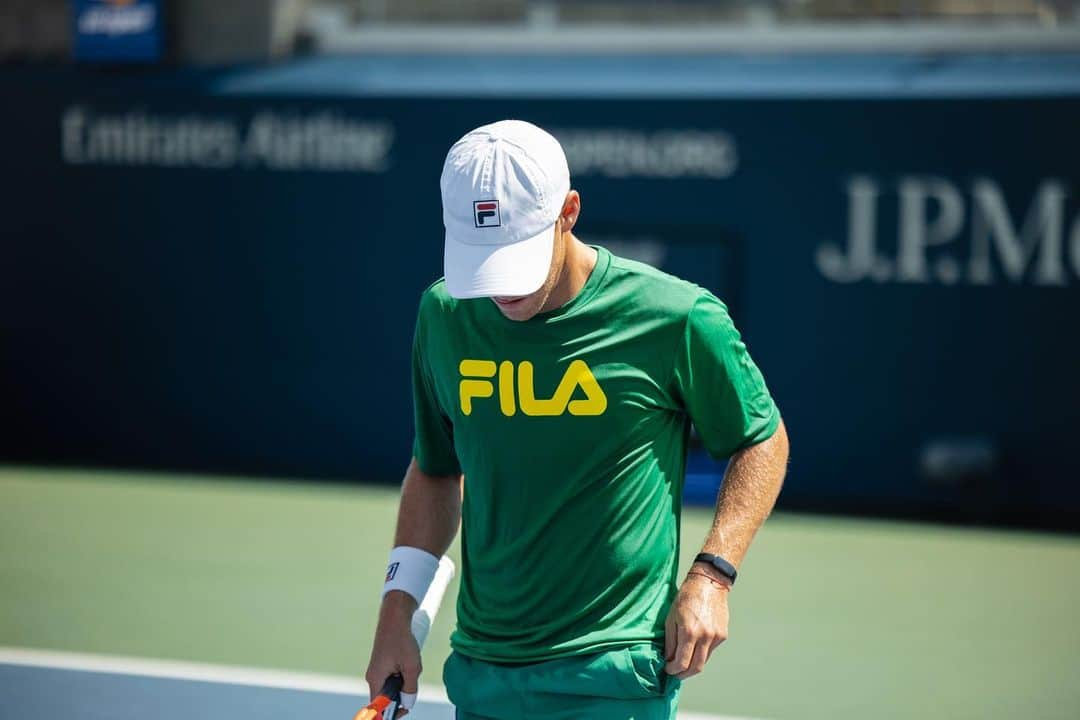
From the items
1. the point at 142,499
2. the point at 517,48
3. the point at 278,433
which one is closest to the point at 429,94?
the point at 517,48

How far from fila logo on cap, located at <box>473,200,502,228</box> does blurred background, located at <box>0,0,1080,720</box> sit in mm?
4515

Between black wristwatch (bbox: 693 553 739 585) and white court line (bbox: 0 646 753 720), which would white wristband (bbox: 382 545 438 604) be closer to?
black wristwatch (bbox: 693 553 739 585)

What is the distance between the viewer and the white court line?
6227 mm

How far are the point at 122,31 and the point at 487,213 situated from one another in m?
8.69

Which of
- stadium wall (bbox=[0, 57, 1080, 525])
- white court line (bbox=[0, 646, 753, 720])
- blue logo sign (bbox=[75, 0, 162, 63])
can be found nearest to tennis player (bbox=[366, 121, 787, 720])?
white court line (bbox=[0, 646, 753, 720])

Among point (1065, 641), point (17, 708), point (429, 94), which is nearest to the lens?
point (17, 708)

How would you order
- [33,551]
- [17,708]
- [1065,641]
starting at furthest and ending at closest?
[33,551]
[1065,641]
[17,708]

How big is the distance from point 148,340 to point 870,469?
4.85 meters

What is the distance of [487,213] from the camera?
283 centimetres

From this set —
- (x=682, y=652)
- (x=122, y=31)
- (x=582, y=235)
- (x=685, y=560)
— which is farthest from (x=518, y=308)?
(x=122, y=31)

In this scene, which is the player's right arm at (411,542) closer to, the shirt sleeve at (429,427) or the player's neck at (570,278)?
the shirt sleeve at (429,427)

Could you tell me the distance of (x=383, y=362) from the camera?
1044cm

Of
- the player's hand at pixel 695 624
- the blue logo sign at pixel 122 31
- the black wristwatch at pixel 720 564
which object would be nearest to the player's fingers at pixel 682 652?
the player's hand at pixel 695 624

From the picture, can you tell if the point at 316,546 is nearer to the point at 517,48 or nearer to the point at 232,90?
the point at 232,90
